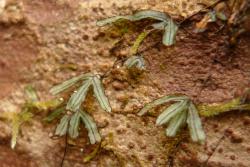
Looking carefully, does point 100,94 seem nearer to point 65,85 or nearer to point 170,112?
point 65,85

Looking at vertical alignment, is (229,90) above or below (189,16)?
below

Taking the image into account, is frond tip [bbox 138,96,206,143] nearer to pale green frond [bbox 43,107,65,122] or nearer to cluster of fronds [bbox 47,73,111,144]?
cluster of fronds [bbox 47,73,111,144]

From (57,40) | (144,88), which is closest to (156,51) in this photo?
(144,88)

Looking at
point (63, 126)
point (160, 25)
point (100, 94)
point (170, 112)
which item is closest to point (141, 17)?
point (160, 25)

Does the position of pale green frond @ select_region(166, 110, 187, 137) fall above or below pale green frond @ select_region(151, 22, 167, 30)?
below

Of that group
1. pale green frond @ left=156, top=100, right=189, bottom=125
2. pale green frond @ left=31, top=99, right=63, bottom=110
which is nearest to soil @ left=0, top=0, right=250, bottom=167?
pale green frond @ left=31, top=99, right=63, bottom=110

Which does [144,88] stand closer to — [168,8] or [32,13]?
[168,8]

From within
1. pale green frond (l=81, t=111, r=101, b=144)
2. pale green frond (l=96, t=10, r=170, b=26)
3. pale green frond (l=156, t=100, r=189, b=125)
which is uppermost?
pale green frond (l=96, t=10, r=170, b=26)

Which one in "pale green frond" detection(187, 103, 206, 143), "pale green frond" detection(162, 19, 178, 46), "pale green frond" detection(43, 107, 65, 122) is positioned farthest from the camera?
"pale green frond" detection(43, 107, 65, 122)
